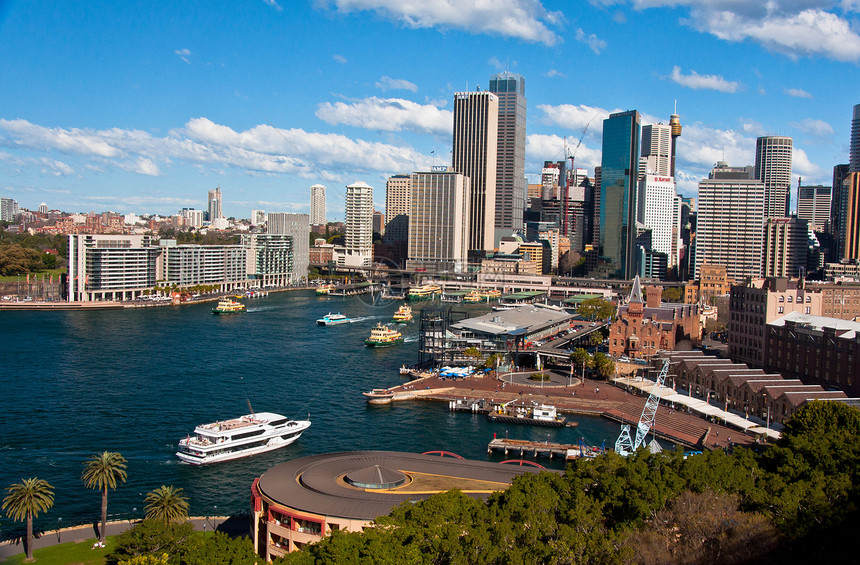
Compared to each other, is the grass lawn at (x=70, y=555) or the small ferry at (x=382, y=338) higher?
the small ferry at (x=382, y=338)

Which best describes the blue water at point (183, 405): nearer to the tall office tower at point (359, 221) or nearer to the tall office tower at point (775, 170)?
the tall office tower at point (359, 221)

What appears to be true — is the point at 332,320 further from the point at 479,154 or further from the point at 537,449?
the point at 479,154

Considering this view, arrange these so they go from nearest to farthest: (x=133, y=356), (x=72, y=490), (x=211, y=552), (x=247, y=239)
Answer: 1. (x=211, y=552)
2. (x=72, y=490)
3. (x=133, y=356)
4. (x=247, y=239)

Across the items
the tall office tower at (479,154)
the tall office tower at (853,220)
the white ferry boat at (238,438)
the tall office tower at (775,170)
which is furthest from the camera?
the tall office tower at (775,170)

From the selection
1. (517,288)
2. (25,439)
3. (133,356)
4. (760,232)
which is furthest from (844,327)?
(517,288)

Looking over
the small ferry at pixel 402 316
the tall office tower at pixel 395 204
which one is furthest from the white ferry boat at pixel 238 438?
the tall office tower at pixel 395 204

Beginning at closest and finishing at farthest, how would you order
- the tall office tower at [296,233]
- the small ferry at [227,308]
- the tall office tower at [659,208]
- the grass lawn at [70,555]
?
1. the grass lawn at [70,555]
2. the small ferry at [227,308]
3. the tall office tower at [296,233]
4. the tall office tower at [659,208]

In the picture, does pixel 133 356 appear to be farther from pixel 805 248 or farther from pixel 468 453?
pixel 805 248

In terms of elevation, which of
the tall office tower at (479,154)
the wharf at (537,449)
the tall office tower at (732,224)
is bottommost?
the wharf at (537,449)
